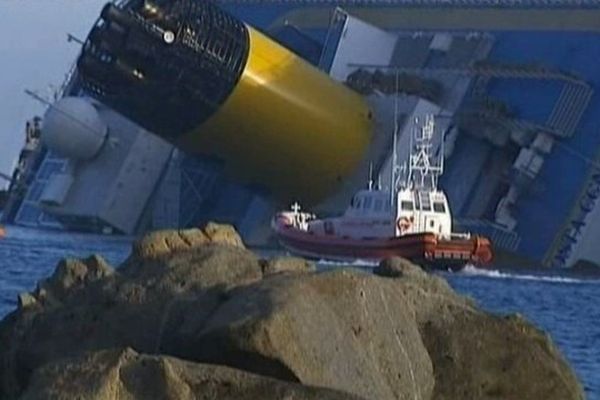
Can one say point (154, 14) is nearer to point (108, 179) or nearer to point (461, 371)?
point (108, 179)

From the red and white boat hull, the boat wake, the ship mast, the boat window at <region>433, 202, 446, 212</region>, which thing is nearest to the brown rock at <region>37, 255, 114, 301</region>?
the red and white boat hull

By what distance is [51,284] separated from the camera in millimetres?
15258

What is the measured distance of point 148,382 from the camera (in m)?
11.1

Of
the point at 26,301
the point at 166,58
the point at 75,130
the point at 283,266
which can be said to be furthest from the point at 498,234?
the point at 26,301

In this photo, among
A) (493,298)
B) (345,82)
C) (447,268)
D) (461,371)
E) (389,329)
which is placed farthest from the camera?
(345,82)

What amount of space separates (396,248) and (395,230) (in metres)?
1.22

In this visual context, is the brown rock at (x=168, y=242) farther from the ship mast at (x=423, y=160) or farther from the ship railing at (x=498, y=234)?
the ship railing at (x=498, y=234)

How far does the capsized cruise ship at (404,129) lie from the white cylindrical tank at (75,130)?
6 cm

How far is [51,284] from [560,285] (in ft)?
122

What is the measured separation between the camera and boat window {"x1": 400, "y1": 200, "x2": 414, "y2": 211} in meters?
54.5

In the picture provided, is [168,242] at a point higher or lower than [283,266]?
lower

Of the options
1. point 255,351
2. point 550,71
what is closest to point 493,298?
point 550,71

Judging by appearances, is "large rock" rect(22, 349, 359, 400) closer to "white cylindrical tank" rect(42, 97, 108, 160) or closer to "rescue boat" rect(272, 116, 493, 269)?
"rescue boat" rect(272, 116, 493, 269)

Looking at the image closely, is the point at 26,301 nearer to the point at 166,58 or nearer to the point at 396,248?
the point at 396,248
